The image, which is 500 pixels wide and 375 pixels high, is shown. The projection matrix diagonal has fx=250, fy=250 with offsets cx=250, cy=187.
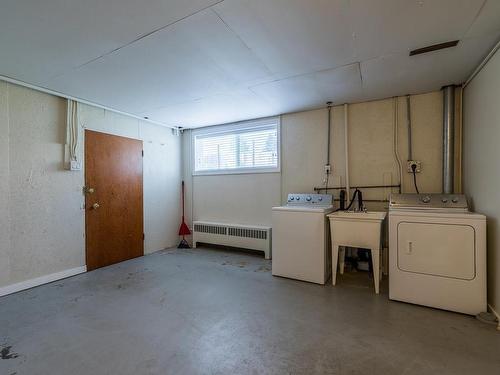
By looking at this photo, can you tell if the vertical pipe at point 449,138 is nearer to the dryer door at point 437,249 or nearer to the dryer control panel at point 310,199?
the dryer door at point 437,249

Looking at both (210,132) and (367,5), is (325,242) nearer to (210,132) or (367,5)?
(367,5)

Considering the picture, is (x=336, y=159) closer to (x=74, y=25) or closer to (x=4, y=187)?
(x=74, y=25)

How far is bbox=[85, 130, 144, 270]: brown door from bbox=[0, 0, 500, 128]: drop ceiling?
0.75m

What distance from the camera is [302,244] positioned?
2857mm

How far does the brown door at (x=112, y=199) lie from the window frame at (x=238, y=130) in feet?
3.41

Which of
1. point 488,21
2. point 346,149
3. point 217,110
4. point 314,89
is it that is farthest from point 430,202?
point 217,110

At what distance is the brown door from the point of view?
336 cm

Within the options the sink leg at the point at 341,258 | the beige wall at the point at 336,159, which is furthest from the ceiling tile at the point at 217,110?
the sink leg at the point at 341,258

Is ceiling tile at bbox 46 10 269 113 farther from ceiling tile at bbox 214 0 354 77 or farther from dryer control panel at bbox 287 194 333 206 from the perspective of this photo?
dryer control panel at bbox 287 194 333 206

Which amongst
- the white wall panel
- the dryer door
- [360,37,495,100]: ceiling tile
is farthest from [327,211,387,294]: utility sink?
the white wall panel

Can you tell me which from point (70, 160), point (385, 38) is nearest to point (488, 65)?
point (385, 38)

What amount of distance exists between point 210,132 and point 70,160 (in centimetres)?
219

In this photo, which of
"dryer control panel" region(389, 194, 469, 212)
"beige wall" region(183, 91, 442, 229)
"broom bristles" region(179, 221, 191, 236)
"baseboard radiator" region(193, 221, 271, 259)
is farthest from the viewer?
"broom bristles" region(179, 221, 191, 236)

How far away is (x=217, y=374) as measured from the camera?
4.77 ft
